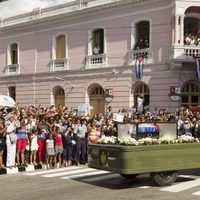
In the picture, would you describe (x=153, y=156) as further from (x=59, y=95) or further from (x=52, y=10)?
(x=52, y=10)

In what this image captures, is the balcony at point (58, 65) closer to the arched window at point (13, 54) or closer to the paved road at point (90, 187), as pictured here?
the arched window at point (13, 54)

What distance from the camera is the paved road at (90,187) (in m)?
11.5

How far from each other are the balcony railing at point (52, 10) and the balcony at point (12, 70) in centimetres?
328

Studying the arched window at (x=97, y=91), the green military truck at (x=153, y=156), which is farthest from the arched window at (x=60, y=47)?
the green military truck at (x=153, y=156)

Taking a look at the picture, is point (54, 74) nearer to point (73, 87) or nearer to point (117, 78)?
point (73, 87)

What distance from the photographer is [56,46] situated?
33844 mm

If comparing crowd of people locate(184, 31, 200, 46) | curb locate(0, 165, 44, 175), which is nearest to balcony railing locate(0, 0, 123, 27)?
crowd of people locate(184, 31, 200, 46)

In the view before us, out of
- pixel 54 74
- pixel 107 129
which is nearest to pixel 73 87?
pixel 54 74

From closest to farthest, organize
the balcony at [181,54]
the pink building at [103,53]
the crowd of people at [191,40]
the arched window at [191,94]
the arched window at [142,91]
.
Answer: the balcony at [181,54] → the crowd of people at [191,40] → the pink building at [103,53] → the arched window at [191,94] → the arched window at [142,91]

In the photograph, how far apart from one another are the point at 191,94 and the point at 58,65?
10371mm

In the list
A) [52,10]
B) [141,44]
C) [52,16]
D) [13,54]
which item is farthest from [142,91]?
[13,54]

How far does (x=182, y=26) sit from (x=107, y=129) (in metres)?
9.61

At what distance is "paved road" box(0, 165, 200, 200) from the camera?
11.5m

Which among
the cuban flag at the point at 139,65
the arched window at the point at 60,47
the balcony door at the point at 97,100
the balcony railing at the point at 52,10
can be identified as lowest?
the balcony door at the point at 97,100
